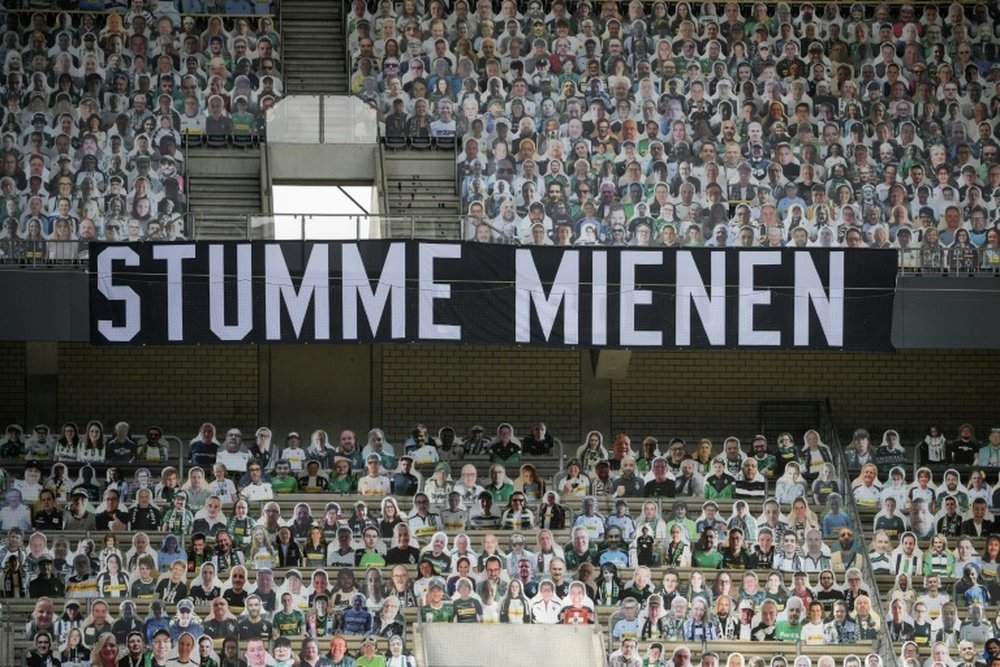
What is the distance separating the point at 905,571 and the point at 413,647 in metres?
5.77

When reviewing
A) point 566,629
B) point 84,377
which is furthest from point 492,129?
point 566,629

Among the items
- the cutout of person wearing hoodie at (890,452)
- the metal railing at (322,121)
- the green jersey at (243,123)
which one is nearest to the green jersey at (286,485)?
the metal railing at (322,121)

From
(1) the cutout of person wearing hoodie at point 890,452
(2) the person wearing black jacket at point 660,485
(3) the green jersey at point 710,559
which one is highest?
(1) the cutout of person wearing hoodie at point 890,452

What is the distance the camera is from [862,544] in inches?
908

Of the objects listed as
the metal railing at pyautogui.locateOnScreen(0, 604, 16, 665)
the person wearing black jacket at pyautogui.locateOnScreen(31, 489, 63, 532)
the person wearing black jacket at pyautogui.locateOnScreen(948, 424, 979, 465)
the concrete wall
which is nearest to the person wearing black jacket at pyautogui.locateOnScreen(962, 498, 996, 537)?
the person wearing black jacket at pyautogui.locateOnScreen(948, 424, 979, 465)

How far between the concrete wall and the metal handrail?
105 centimetres

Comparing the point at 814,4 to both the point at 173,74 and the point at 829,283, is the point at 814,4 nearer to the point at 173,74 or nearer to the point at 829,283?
the point at 829,283

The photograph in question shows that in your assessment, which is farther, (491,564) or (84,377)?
(84,377)

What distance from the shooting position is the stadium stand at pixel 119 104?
2578cm

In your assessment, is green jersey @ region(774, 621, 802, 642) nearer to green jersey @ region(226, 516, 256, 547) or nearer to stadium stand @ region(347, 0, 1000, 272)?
stadium stand @ region(347, 0, 1000, 272)

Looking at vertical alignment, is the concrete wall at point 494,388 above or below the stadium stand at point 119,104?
below

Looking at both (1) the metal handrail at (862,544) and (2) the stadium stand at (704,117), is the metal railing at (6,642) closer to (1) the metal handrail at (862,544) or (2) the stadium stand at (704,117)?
(2) the stadium stand at (704,117)

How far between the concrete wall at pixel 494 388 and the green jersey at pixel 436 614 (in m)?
6.07

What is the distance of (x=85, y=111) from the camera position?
2714cm
